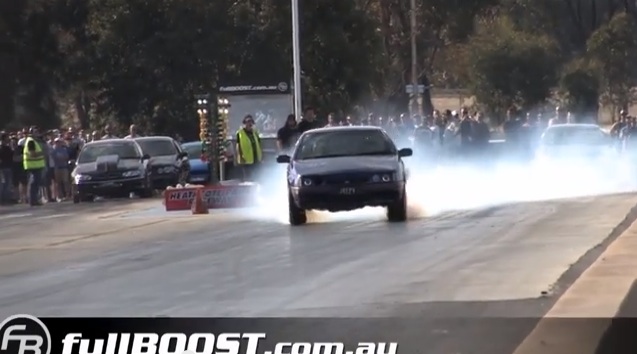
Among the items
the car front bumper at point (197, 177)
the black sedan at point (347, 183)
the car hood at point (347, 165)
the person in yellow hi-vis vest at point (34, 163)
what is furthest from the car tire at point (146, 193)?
the car hood at point (347, 165)

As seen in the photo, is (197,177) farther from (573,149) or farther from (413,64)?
(413,64)

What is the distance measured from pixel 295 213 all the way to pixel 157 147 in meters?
18.1

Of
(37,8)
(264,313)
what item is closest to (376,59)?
(37,8)

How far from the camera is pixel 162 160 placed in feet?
138

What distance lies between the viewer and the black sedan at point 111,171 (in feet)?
130

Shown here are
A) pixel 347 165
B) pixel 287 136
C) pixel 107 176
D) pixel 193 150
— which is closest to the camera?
pixel 347 165

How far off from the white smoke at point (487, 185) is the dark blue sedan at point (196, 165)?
658 cm

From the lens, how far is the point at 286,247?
68.4 ft

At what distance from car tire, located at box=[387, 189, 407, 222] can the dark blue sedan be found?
1786 centimetres

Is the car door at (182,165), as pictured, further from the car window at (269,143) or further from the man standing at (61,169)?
the man standing at (61,169)

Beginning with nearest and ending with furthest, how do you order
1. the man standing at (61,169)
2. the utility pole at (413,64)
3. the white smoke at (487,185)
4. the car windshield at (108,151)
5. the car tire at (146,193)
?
the white smoke at (487,185), the car windshield at (108,151), the car tire at (146,193), the man standing at (61,169), the utility pole at (413,64)

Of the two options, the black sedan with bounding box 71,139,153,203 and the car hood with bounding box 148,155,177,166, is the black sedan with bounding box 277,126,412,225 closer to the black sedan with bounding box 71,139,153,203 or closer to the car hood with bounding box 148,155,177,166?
the black sedan with bounding box 71,139,153,203

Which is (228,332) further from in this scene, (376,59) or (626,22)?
(626,22)

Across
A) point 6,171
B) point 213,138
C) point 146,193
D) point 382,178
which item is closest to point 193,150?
point 146,193
